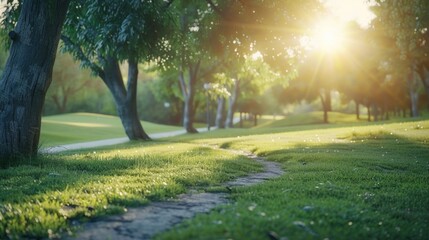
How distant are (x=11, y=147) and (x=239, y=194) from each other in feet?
22.3

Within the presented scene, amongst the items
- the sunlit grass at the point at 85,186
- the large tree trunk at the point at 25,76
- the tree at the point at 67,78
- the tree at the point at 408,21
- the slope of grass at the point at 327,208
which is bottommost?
the slope of grass at the point at 327,208

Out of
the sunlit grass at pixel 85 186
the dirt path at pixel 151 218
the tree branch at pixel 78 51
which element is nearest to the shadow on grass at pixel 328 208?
the dirt path at pixel 151 218

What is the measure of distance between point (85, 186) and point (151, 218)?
2.44 meters

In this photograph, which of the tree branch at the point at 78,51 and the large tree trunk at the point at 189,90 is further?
the large tree trunk at the point at 189,90

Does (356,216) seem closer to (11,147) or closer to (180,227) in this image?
(180,227)

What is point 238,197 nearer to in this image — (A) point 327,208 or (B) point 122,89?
(A) point 327,208

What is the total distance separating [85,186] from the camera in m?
7.46

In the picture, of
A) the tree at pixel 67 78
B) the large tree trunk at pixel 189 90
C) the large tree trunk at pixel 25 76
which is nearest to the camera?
the large tree trunk at pixel 25 76

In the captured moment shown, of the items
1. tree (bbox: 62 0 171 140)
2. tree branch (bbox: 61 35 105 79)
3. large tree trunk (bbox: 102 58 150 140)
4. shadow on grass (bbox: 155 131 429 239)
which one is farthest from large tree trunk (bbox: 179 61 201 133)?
shadow on grass (bbox: 155 131 429 239)

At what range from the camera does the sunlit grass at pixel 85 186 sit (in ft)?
18.1

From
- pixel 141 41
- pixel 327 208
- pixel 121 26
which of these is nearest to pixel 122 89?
pixel 141 41

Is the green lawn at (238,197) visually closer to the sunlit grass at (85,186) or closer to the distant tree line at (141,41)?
the sunlit grass at (85,186)

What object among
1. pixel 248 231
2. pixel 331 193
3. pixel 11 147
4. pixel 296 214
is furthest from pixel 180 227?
pixel 11 147

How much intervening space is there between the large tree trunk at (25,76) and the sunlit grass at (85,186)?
89 centimetres
